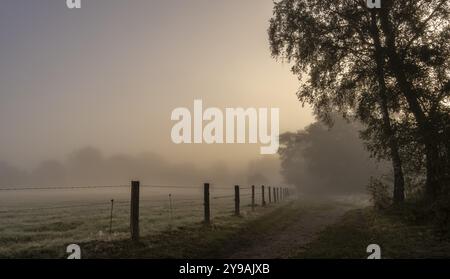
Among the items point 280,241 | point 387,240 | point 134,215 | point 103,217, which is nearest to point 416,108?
point 387,240

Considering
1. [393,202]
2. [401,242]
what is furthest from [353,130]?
[401,242]

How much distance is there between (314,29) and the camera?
25469mm

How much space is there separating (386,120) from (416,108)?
157 centimetres

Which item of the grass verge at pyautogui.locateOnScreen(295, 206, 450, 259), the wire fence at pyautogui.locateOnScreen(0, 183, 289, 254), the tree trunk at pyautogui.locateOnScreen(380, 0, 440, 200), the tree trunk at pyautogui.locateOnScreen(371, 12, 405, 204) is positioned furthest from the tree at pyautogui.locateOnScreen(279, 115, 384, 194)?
the grass verge at pyautogui.locateOnScreen(295, 206, 450, 259)

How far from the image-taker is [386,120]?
23.0m

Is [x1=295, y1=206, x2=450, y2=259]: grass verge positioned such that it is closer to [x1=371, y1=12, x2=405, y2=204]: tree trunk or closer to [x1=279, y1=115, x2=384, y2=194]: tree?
[x1=371, y1=12, x2=405, y2=204]: tree trunk

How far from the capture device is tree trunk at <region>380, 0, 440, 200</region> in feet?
63.4

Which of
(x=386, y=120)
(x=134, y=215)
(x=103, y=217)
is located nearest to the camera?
(x=134, y=215)

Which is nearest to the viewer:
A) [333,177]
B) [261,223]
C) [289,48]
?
[261,223]

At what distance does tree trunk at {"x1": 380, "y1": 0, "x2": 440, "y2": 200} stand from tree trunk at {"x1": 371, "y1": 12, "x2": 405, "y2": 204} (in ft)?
2.24

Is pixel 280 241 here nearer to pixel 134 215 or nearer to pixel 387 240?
pixel 387 240

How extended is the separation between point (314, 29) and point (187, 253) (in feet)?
55.5
